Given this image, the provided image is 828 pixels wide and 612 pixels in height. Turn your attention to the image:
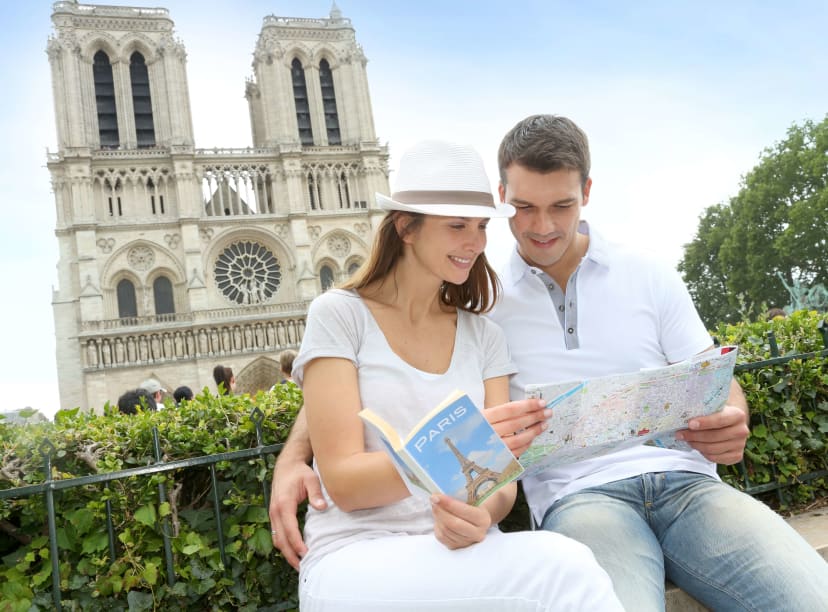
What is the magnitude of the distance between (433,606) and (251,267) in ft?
93.1

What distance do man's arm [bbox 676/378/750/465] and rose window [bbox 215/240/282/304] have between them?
27.3 m

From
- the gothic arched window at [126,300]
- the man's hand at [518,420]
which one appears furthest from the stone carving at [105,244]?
the man's hand at [518,420]

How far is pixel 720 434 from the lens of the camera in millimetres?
2045

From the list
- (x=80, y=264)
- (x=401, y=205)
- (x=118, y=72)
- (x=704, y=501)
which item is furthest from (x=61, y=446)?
(x=118, y=72)

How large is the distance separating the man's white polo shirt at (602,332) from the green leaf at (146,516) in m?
1.24

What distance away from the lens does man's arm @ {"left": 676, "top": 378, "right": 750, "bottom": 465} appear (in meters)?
2.01

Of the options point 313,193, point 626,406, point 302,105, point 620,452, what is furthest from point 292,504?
point 302,105

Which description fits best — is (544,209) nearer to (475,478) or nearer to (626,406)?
(626,406)

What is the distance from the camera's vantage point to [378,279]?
2133 mm

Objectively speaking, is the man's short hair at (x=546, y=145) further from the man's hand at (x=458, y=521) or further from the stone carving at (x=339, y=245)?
the stone carving at (x=339, y=245)

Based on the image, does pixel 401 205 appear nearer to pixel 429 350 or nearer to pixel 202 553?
pixel 429 350

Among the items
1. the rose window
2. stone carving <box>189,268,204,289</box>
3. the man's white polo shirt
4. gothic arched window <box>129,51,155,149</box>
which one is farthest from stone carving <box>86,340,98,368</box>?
the man's white polo shirt

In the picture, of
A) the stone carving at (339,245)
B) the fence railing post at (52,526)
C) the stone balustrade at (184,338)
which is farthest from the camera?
the stone carving at (339,245)

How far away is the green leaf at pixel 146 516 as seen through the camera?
7.74 feet
